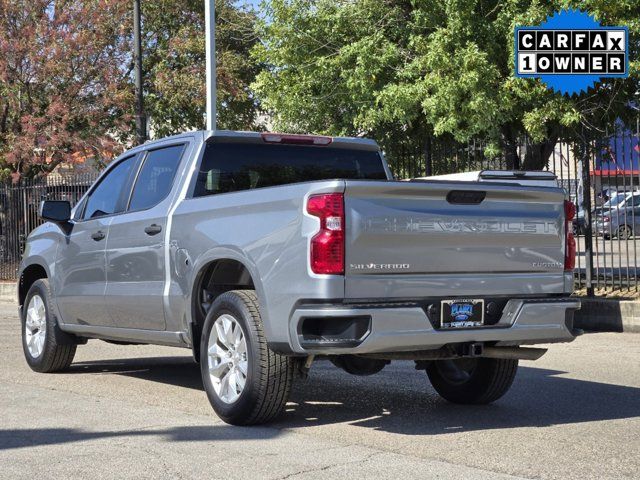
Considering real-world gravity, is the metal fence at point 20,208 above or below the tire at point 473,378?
above

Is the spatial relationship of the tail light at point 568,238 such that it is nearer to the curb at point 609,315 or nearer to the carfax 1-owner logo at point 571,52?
the curb at point 609,315

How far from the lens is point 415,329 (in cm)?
660

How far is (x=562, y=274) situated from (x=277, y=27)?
1325cm

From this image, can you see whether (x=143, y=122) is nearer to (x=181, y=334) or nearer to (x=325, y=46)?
(x=325, y=46)

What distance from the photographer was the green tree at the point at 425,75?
1678 cm

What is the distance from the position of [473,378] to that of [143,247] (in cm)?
268

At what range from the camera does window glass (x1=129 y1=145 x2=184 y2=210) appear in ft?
27.7

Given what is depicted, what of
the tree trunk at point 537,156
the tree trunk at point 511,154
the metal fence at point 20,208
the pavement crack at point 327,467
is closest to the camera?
the pavement crack at point 327,467

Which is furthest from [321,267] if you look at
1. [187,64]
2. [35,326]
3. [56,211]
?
[187,64]

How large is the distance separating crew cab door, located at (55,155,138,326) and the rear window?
1.10m

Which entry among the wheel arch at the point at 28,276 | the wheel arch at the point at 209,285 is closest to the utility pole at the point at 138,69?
the wheel arch at the point at 28,276

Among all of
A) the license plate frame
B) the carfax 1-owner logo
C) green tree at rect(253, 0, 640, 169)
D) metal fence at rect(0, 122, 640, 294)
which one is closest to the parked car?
metal fence at rect(0, 122, 640, 294)

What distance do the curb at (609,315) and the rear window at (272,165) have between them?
249 inches

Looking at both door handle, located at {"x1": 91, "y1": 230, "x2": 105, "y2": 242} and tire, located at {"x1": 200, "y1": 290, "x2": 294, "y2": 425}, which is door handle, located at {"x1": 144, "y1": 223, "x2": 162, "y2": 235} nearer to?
door handle, located at {"x1": 91, "y1": 230, "x2": 105, "y2": 242}
